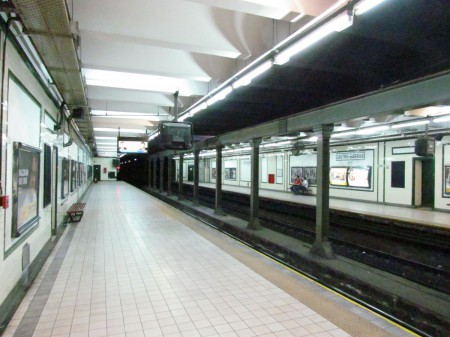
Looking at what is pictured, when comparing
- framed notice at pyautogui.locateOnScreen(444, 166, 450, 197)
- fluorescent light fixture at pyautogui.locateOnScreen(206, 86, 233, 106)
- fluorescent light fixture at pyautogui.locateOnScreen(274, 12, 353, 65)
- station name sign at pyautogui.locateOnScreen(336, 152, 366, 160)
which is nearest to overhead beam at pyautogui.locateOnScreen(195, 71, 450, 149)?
fluorescent light fixture at pyautogui.locateOnScreen(274, 12, 353, 65)

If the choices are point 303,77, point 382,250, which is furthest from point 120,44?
point 382,250

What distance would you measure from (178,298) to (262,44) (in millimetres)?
3987

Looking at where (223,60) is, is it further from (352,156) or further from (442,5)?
(352,156)

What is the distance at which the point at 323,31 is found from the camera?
3117mm

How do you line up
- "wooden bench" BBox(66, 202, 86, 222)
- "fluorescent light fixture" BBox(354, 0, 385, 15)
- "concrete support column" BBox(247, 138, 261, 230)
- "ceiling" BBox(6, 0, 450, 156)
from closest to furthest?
"fluorescent light fixture" BBox(354, 0, 385, 15)
"ceiling" BBox(6, 0, 450, 156)
"concrete support column" BBox(247, 138, 261, 230)
"wooden bench" BBox(66, 202, 86, 222)

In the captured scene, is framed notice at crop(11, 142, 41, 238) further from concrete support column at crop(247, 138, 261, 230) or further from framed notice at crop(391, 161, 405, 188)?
framed notice at crop(391, 161, 405, 188)

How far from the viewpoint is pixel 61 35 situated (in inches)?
121

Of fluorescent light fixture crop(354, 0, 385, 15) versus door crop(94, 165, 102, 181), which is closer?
fluorescent light fixture crop(354, 0, 385, 15)

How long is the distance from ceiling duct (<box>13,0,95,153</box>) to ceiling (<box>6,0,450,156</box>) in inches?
1.2

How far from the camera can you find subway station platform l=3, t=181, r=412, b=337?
3.06 meters

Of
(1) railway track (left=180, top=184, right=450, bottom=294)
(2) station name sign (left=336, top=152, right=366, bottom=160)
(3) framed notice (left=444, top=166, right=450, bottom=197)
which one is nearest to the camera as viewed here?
(1) railway track (left=180, top=184, right=450, bottom=294)

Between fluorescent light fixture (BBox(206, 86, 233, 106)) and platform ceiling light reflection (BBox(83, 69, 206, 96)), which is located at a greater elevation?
platform ceiling light reflection (BBox(83, 69, 206, 96))

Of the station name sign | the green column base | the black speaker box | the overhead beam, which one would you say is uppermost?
the black speaker box

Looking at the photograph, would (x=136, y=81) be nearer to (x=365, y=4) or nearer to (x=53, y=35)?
(x=53, y=35)
